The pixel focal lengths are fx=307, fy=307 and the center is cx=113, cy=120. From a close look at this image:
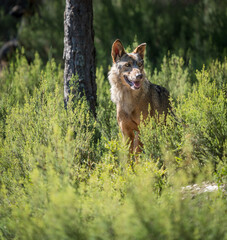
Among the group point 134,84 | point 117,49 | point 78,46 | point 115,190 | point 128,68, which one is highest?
point 78,46

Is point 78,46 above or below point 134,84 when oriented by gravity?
above

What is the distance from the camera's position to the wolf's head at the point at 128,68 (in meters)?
4.41

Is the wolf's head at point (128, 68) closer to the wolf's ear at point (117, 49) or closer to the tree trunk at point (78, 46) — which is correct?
the wolf's ear at point (117, 49)

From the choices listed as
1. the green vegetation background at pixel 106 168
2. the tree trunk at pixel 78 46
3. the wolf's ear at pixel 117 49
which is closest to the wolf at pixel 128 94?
the wolf's ear at pixel 117 49

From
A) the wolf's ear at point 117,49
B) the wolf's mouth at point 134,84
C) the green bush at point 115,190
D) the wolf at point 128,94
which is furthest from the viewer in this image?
the wolf's ear at point 117,49

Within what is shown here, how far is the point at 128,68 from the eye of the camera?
457 centimetres

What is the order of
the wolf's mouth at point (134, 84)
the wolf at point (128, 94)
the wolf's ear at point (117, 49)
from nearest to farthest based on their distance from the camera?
the wolf's mouth at point (134, 84), the wolf at point (128, 94), the wolf's ear at point (117, 49)

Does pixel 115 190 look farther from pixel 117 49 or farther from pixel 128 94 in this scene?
pixel 117 49

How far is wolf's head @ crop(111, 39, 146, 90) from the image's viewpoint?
4.41 m

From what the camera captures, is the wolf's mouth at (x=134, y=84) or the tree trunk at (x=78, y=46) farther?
the tree trunk at (x=78, y=46)

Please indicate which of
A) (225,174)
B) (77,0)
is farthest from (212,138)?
(77,0)

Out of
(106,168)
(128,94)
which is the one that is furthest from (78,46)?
(106,168)

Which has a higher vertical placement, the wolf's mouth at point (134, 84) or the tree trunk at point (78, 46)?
the tree trunk at point (78, 46)

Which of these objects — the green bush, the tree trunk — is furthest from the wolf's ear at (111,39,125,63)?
the green bush
